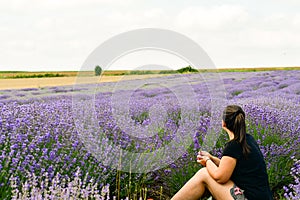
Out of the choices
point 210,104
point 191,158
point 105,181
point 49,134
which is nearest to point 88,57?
point 49,134

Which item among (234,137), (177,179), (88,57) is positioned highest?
(88,57)

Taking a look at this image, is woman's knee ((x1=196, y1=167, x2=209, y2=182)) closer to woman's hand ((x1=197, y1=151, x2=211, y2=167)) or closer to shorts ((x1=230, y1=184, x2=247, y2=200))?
woman's hand ((x1=197, y1=151, x2=211, y2=167))

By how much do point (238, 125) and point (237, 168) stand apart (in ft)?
1.02

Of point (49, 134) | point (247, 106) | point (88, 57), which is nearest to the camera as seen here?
point (88, 57)

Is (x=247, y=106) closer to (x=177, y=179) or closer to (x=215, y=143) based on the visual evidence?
(x=215, y=143)

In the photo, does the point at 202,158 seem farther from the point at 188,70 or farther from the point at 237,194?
the point at 188,70

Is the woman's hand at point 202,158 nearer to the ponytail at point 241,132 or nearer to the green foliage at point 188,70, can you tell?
the ponytail at point 241,132

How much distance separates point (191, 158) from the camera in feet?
13.1

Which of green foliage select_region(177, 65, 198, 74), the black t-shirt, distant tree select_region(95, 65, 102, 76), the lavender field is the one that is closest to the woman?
the black t-shirt

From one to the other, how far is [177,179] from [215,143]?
0.48 m

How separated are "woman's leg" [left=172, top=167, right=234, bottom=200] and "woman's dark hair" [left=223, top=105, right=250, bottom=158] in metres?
0.31

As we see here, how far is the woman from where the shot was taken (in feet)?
9.78

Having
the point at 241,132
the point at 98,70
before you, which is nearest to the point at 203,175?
the point at 241,132

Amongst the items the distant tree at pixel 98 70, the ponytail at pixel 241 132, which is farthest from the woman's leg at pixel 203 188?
the distant tree at pixel 98 70
